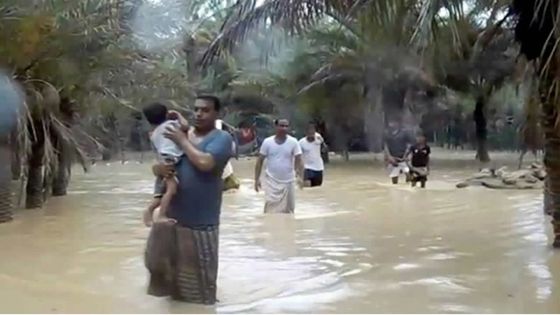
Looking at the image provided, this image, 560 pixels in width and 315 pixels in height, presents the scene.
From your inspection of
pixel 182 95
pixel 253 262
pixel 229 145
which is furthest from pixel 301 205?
pixel 182 95

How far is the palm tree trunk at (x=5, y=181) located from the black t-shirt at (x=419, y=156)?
889cm

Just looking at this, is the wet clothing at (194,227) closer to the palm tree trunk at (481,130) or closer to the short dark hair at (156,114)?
the short dark hair at (156,114)

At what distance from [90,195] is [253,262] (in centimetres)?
1029

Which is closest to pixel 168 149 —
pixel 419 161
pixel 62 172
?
pixel 62 172

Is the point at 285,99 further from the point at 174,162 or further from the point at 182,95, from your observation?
the point at 174,162

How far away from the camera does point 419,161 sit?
1858 centimetres

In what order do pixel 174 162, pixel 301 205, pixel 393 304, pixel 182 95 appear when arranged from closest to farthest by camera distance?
pixel 174 162, pixel 393 304, pixel 301 205, pixel 182 95

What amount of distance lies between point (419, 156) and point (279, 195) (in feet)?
22.2

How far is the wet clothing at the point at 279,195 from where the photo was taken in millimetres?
12102

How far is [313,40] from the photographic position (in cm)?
2814

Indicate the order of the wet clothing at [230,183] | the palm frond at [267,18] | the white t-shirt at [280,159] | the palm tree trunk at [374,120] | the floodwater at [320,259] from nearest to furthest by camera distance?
the floodwater at [320,259] → the palm frond at [267,18] → the white t-shirt at [280,159] → the wet clothing at [230,183] → the palm tree trunk at [374,120]

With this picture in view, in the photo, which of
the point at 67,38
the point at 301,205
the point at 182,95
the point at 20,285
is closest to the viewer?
the point at 20,285

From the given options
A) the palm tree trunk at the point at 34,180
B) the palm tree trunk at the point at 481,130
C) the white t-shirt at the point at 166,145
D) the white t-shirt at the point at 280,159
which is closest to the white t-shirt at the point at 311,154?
the white t-shirt at the point at 280,159

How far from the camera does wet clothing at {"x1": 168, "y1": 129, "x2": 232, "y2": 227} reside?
5949 mm
